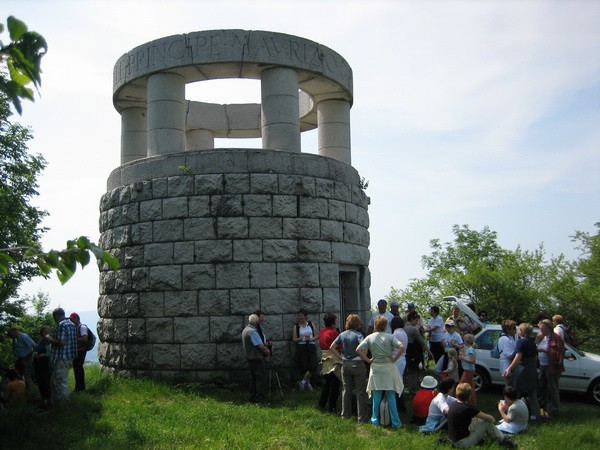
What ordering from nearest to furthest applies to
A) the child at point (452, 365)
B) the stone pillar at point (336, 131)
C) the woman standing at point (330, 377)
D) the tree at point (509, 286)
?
the woman standing at point (330, 377)
the child at point (452, 365)
the stone pillar at point (336, 131)
the tree at point (509, 286)

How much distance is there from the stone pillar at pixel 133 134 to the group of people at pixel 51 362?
412 cm

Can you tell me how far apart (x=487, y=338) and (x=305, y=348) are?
3.79 meters

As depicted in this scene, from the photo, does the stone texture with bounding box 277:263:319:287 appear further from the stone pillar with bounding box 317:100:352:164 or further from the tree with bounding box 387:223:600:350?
the tree with bounding box 387:223:600:350

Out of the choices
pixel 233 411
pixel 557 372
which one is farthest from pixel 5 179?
pixel 557 372

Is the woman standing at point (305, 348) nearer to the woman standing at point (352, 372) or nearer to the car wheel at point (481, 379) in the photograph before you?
the woman standing at point (352, 372)

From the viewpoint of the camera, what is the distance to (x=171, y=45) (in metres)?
11.1

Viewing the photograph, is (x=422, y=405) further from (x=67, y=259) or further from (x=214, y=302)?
(x=67, y=259)

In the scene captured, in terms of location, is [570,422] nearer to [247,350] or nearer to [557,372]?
[557,372]

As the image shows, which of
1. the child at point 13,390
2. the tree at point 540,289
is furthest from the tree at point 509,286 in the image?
the child at point 13,390

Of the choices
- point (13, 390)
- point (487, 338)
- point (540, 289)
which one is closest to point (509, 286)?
point (540, 289)

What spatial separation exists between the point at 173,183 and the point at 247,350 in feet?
11.4

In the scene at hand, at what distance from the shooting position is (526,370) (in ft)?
28.9

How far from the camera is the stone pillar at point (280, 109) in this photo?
11.1 m

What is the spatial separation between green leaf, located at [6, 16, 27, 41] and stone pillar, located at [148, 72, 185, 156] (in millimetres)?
7781
